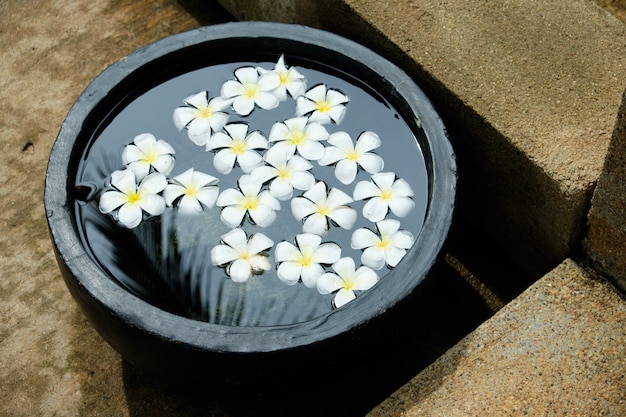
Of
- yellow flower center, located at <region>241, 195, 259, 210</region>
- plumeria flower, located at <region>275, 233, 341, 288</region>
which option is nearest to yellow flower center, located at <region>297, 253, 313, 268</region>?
plumeria flower, located at <region>275, 233, 341, 288</region>

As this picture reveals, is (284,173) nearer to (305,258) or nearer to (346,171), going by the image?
(346,171)

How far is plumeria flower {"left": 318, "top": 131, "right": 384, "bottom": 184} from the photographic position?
2746 mm

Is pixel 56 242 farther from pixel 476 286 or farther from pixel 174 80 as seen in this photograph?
pixel 476 286

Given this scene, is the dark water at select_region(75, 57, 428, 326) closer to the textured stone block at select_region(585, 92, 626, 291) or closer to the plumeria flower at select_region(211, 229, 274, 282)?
the plumeria flower at select_region(211, 229, 274, 282)

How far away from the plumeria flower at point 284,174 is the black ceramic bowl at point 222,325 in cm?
29

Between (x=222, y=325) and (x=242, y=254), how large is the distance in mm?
316

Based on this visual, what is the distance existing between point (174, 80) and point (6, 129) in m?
1.06

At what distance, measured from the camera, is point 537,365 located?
7.76 ft

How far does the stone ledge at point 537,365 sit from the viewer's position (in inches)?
90.3

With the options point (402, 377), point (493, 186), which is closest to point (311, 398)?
point (402, 377)

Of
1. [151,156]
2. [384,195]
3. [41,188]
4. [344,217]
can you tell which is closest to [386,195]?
[384,195]

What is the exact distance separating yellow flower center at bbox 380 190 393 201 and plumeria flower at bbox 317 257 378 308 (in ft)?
0.85

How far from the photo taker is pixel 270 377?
2352mm

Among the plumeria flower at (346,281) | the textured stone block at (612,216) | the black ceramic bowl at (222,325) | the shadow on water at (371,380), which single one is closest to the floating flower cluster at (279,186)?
the plumeria flower at (346,281)
